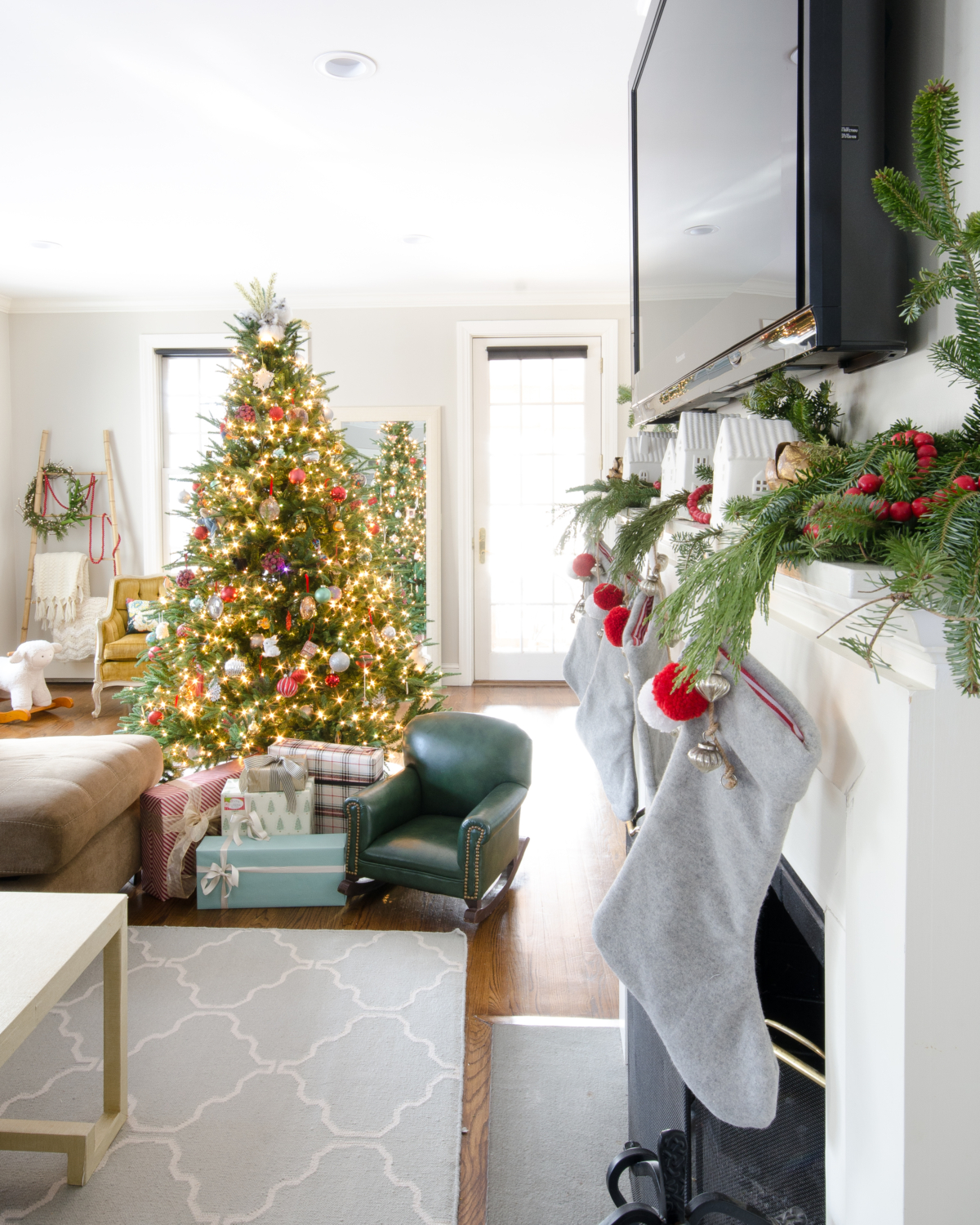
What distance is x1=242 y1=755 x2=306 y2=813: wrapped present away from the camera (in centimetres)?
282

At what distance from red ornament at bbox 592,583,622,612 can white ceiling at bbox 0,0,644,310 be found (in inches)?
75.1

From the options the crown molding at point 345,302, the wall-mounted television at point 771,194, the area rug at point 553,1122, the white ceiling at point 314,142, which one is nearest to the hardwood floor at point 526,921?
the area rug at point 553,1122

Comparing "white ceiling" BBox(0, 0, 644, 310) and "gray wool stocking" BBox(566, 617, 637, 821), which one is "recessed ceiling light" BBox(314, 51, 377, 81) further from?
"gray wool stocking" BBox(566, 617, 637, 821)

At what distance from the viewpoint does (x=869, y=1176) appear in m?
0.72

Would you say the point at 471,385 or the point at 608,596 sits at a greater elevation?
the point at 471,385

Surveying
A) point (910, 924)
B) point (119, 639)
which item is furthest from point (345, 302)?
point (910, 924)

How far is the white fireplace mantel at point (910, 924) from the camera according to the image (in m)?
0.63

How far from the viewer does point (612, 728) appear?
69.9 inches

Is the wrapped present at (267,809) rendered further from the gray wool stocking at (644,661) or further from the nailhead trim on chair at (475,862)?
the gray wool stocking at (644,661)

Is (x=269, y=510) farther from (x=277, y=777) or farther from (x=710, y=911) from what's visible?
(x=710, y=911)

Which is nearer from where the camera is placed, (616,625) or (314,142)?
(616,625)

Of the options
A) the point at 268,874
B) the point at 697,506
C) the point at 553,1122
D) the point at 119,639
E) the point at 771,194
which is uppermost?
the point at 771,194

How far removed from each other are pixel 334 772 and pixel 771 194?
93.8 inches

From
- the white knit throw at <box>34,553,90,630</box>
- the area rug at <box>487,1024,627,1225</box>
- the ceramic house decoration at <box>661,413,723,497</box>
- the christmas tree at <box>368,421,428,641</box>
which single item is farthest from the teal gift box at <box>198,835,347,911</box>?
the white knit throw at <box>34,553,90,630</box>
